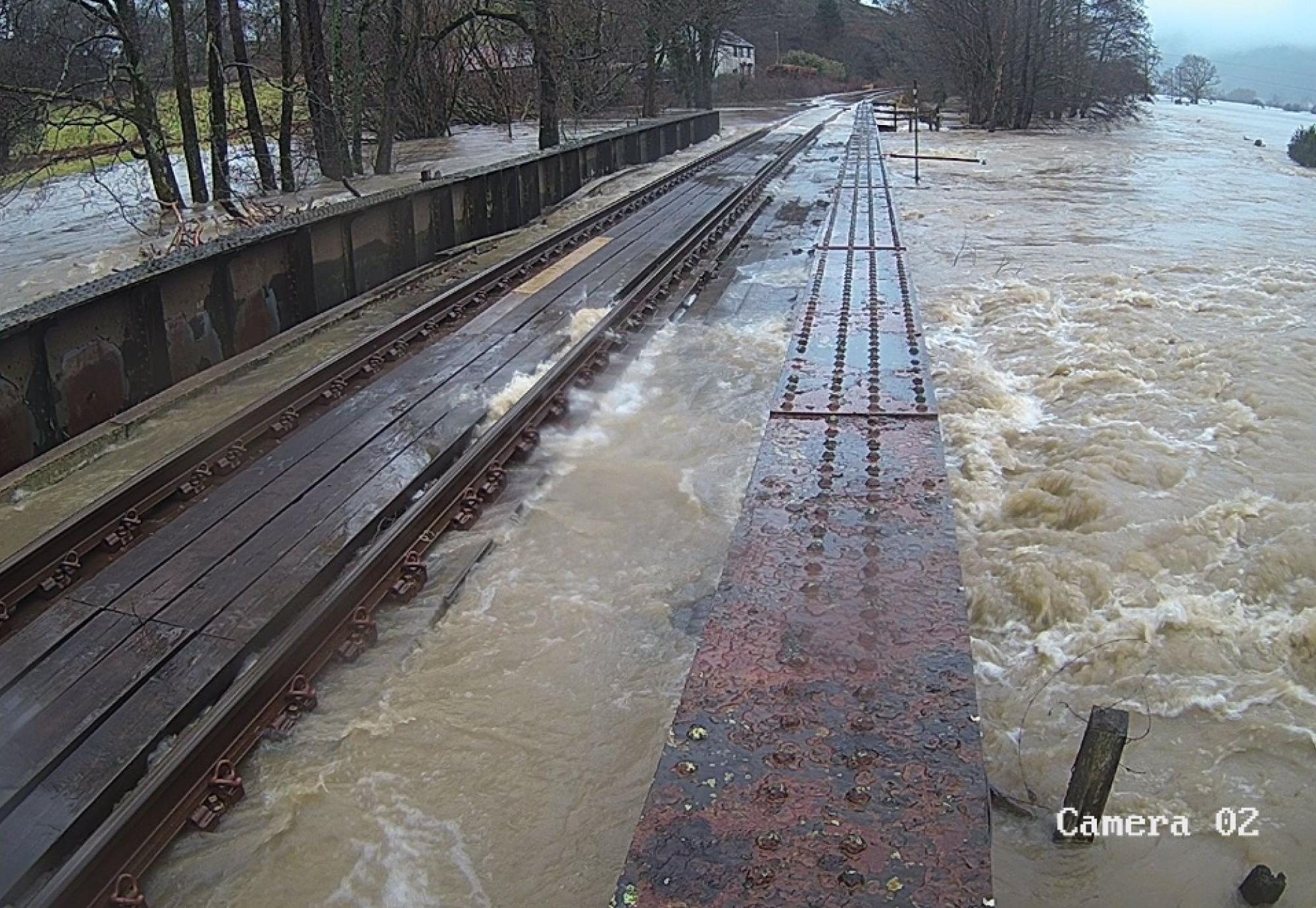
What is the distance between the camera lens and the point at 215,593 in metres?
4.55

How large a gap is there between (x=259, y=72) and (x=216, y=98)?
1207 mm

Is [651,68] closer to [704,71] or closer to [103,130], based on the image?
[704,71]

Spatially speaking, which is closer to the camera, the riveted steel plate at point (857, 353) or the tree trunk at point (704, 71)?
the riveted steel plate at point (857, 353)

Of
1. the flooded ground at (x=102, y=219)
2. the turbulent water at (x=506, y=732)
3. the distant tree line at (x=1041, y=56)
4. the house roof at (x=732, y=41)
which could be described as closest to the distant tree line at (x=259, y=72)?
the flooded ground at (x=102, y=219)

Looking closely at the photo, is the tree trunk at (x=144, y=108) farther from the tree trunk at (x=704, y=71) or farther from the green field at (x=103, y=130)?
the tree trunk at (x=704, y=71)

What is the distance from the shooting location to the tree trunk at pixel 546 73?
20.4 meters

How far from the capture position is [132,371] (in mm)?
7203

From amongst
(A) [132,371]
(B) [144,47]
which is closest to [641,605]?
(A) [132,371]

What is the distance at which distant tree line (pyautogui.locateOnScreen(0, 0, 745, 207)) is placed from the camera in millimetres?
15016

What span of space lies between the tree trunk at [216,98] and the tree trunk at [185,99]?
0.29 m

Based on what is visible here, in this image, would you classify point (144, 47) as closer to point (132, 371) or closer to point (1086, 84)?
point (132, 371)

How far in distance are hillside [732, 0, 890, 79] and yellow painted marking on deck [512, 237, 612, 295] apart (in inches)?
3301

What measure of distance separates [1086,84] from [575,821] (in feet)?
160

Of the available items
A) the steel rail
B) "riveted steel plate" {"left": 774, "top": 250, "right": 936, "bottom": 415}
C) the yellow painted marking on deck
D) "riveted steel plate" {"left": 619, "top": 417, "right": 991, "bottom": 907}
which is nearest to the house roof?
the yellow painted marking on deck
